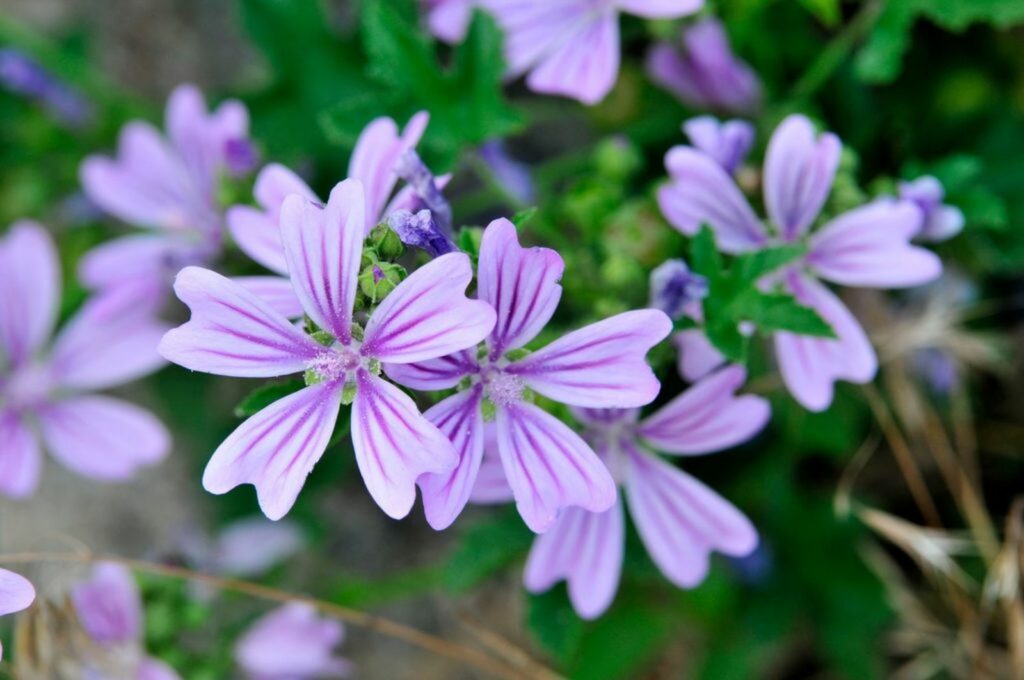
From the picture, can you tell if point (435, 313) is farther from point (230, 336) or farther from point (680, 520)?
point (680, 520)

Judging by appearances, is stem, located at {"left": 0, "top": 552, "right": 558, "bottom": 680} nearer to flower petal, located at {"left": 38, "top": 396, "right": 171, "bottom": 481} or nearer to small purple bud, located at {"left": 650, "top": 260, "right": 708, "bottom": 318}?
flower petal, located at {"left": 38, "top": 396, "right": 171, "bottom": 481}

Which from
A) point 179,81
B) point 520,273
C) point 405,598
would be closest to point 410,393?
point 520,273

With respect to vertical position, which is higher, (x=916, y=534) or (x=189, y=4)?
(x=189, y=4)

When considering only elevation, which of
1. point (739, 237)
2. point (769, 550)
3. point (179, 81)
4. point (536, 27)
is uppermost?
point (179, 81)

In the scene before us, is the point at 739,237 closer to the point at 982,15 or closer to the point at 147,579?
the point at 982,15

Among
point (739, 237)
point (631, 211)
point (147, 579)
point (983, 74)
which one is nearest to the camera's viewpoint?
point (739, 237)

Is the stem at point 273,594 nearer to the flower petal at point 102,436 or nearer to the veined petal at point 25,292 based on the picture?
the flower petal at point 102,436

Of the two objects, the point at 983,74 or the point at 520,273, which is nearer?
the point at 520,273
